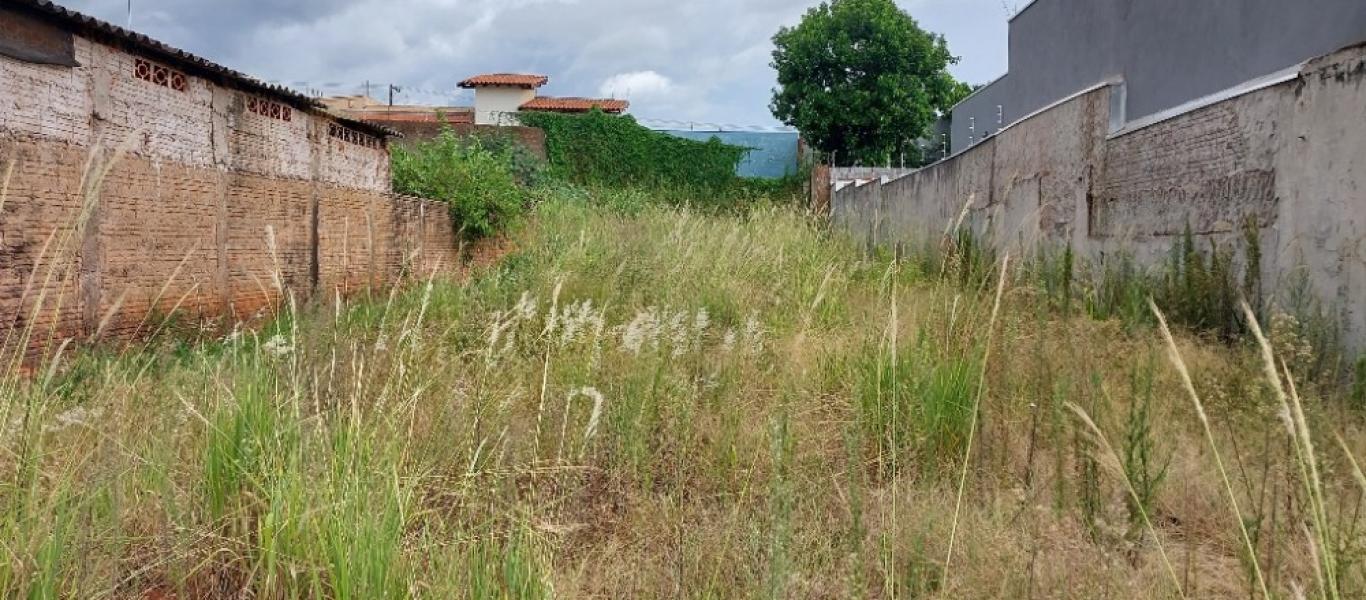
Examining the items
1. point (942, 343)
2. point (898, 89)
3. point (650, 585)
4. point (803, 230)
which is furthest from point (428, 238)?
point (898, 89)

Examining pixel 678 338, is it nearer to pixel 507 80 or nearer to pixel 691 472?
pixel 691 472

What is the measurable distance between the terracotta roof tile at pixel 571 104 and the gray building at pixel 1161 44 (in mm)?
19880

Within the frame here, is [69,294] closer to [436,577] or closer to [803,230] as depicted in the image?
[436,577]

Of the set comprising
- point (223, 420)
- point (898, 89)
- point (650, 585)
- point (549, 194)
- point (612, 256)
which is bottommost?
point (650, 585)

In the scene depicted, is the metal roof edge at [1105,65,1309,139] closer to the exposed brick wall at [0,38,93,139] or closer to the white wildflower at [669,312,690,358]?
the white wildflower at [669,312,690,358]

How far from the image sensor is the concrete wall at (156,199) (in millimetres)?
4961

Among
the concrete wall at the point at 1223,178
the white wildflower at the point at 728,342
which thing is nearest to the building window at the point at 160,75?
the white wildflower at the point at 728,342

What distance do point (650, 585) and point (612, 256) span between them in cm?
458

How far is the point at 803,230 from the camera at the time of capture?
870cm

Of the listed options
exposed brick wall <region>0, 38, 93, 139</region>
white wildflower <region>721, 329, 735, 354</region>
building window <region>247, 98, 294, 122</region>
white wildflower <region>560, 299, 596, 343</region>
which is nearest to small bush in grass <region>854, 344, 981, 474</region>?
white wildflower <region>721, 329, 735, 354</region>

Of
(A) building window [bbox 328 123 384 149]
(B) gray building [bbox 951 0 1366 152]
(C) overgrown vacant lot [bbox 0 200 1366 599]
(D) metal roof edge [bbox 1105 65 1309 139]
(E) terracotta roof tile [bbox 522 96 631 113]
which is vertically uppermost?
(E) terracotta roof tile [bbox 522 96 631 113]

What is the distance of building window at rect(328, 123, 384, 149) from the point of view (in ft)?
30.7

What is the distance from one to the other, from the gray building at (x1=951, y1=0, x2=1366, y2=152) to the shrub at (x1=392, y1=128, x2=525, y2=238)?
7.22m

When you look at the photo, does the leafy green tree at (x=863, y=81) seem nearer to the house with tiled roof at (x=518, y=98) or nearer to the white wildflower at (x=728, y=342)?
the house with tiled roof at (x=518, y=98)
